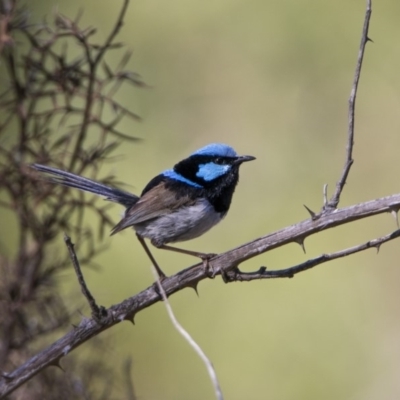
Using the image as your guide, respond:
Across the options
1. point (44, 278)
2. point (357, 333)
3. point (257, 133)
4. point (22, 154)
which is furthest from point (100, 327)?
point (257, 133)

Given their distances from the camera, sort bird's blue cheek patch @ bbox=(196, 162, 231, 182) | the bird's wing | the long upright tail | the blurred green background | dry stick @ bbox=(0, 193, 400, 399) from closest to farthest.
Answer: dry stick @ bbox=(0, 193, 400, 399) < the long upright tail < the bird's wing < bird's blue cheek patch @ bbox=(196, 162, 231, 182) < the blurred green background

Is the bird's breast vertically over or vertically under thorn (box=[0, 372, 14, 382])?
over

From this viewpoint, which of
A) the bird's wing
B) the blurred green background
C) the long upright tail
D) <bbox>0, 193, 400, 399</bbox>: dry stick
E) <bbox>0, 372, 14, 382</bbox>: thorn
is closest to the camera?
<bbox>0, 193, 400, 399</bbox>: dry stick

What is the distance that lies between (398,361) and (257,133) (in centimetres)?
182

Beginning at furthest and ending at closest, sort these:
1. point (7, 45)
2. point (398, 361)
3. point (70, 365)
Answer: point (398, 361) → point (70, 365) → point (7, 45)

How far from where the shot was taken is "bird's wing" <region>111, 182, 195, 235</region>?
3.24 m

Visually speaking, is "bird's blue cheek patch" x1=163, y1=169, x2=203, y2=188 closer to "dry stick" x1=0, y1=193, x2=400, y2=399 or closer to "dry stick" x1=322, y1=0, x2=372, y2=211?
"dry stick" x1=0, y1=193, x2=400, y2=399

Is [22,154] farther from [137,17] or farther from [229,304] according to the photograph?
[137,17]

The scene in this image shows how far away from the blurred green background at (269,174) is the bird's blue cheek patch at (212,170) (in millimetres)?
1577

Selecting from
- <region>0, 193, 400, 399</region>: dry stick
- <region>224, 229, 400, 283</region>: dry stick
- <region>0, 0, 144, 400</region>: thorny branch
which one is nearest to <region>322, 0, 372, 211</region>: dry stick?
<region>224, 229, 400, 283</region>: dry stick

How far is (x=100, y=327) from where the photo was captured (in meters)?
2.51

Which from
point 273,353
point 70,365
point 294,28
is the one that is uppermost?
point 294,28

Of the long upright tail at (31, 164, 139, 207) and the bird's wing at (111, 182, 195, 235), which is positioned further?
the bird's wing at (111, 182, 195, 235)

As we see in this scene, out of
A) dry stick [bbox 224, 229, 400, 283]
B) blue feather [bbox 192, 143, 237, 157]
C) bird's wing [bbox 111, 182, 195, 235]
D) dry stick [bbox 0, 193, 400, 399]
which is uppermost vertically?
blue feather [bbox 192, 143, 237, 157]
